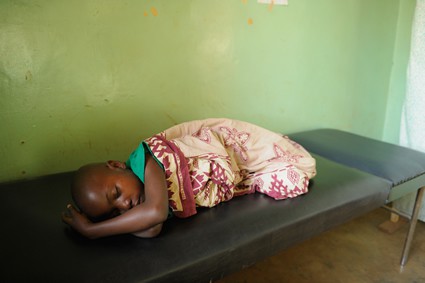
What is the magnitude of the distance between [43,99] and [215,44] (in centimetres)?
79

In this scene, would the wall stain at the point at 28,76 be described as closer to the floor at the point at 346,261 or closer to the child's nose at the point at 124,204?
the child's nose at the point at 124,204

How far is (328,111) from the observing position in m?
2.15

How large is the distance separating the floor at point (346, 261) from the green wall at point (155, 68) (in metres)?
0.72

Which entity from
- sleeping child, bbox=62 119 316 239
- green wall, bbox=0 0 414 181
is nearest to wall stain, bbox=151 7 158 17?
green wall, bbox=0 0 414 181

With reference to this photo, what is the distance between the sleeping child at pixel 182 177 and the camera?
889 millimetres

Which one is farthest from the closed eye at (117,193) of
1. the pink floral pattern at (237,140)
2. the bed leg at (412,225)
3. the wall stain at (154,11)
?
the bed leg at (412,225)

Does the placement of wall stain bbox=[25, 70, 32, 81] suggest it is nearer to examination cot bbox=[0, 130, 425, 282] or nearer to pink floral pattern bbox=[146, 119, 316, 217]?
examination cot bbox=[0, 130, 425, 282]

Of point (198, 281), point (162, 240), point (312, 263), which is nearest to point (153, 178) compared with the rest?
point (162, 240)

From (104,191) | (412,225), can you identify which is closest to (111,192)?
(104,191)

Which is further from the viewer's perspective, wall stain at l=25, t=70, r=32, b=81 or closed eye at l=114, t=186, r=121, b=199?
wall stain at l=25, t=70, r=32, b=81

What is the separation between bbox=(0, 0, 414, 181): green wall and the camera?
3.85 feet

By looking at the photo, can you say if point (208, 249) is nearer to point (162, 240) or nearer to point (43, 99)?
point (162, 240)

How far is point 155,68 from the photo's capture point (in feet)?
4.64

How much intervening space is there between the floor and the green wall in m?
0.72
